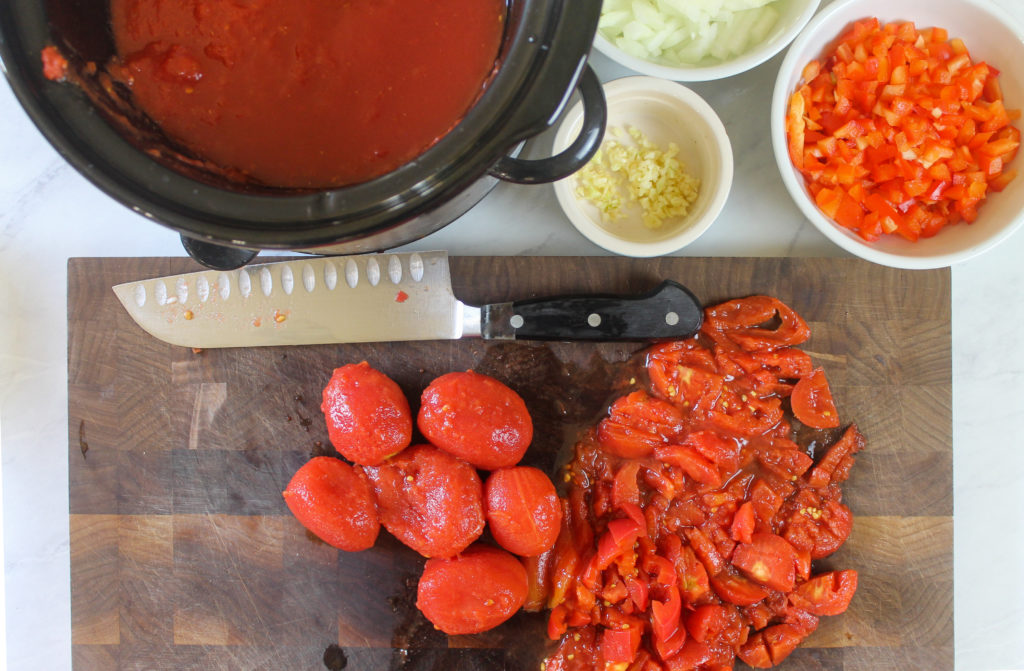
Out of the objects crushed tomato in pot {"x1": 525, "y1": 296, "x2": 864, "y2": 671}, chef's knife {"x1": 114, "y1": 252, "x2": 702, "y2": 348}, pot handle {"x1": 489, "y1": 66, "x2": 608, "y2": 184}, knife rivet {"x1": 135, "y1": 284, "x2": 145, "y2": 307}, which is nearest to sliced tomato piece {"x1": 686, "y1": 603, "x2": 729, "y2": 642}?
crushed tomato in pot {"x1": 525, "y1": 296, "x2": 864, "y2": 671}

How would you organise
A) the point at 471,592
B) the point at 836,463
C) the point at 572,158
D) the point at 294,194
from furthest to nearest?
the point at 836,463, the point at 471,592, the point at 572,158, the point at 294,194

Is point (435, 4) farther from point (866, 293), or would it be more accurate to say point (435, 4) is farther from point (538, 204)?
point (866, 293)

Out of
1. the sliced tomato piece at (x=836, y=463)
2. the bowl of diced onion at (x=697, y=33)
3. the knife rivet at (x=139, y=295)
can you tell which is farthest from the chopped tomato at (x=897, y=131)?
the knife rivet at (x=139, y=295)

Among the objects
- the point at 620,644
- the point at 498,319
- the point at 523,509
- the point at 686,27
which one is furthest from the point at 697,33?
the point at 620,644

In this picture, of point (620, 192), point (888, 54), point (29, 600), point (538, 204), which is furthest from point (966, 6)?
point (29, 600)

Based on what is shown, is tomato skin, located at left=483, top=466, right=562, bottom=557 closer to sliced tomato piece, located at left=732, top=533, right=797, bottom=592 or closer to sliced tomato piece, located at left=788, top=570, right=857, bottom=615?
sliced tomato piece, located at left=732, top=533, right=797, bottom=592

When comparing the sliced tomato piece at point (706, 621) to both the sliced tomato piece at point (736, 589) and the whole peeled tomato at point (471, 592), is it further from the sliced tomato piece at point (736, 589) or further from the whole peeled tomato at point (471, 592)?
the whole peeled tomato at point (471, 592)

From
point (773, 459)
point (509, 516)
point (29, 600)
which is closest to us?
Answer: point (509, 516)

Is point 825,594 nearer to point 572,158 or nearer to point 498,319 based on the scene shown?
point 498,319
